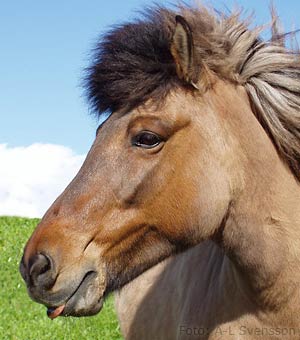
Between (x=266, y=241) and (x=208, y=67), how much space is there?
2.92 ft

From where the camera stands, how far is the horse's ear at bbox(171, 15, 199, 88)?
10.5ft

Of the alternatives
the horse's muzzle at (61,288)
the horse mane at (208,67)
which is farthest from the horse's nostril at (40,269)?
the horse mane at (208,67)

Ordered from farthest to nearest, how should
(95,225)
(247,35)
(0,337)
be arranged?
(0,337)
(247,35)
(95,225)

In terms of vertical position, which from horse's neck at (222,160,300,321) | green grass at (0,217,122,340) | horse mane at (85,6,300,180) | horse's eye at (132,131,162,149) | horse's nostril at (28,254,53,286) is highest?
horse mane at (85,6,300,180)

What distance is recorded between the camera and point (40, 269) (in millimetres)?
3039

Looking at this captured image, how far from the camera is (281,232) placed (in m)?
3.37

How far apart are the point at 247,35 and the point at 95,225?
1.29 m

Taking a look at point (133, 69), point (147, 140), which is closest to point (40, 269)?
point (147, 140)

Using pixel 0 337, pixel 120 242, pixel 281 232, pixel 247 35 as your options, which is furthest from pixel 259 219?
pixel 0 337

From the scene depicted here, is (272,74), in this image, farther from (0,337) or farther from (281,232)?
(0,337)

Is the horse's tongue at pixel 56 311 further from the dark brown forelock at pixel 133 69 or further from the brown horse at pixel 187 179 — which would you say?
the dark brown forelock at pixel 133 69

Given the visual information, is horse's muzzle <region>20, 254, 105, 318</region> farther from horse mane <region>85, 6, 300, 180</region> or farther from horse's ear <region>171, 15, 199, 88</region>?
horse's ear <region>171, 15, 199, 88</region>

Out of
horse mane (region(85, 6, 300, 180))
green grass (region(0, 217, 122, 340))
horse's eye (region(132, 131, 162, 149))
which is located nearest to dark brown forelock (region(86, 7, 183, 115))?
horse mane (region(85, 6, 300, 180))

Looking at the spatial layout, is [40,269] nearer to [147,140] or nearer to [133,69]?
[147,140]
